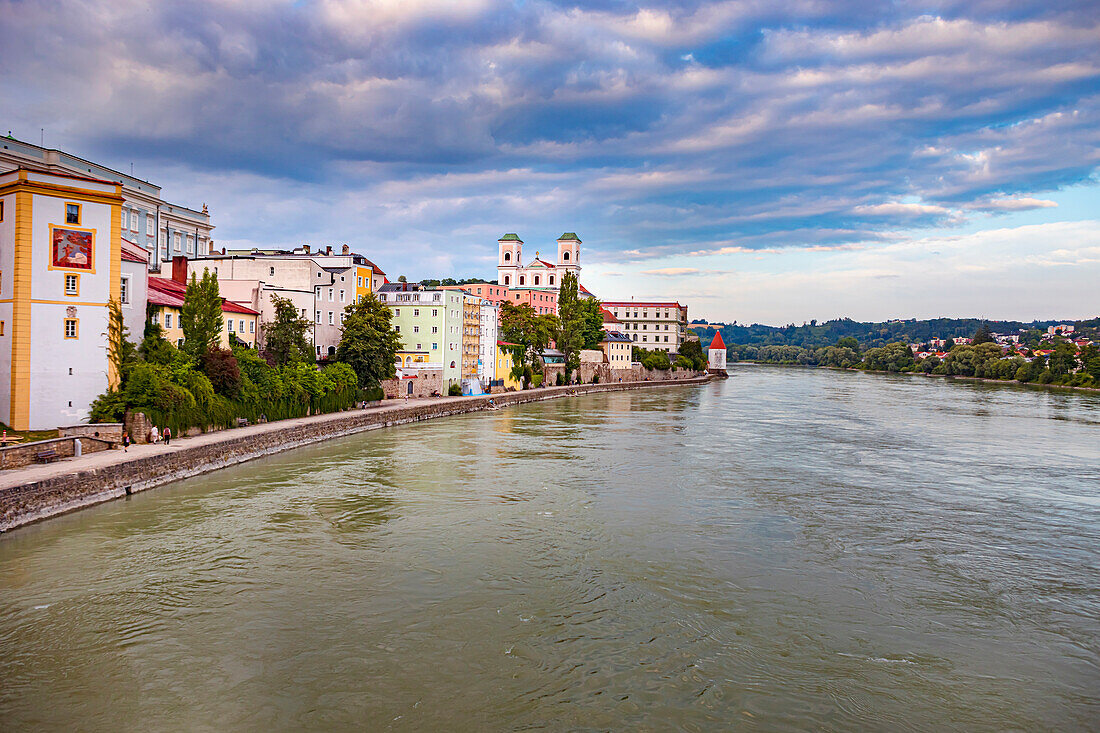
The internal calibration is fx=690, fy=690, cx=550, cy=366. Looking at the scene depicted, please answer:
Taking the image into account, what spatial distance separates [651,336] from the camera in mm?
109312

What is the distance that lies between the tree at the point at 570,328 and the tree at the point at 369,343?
28.8 metres

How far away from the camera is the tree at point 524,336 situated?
2239 inches

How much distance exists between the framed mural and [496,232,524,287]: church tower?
75.9 meters

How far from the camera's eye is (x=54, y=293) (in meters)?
20.6

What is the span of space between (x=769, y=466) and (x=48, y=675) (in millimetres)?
20915

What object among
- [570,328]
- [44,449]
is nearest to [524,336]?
[570,328]

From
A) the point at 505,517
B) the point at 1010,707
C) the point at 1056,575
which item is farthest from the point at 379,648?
the point at 1056,575

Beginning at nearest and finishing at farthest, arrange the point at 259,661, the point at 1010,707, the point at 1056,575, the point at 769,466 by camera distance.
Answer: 1. the point at 1010,707
2. the point at 259,661
3. the point at 1056,575
4. the point at 769,466

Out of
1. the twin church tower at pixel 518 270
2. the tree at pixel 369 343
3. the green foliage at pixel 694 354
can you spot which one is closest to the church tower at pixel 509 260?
the twin church tower at pixel 518 270

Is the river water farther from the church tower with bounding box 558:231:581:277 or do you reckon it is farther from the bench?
the church tower with bounding box 558:231:581:277

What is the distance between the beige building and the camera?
108688mm

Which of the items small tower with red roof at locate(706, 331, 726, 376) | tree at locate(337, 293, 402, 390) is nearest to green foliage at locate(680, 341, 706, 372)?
small tower with red roof at locate(706, 331, 726, 376)

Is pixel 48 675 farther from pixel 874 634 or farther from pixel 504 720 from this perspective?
pixel 874 634

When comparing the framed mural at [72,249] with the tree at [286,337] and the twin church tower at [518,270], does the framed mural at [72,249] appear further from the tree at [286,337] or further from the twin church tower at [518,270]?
the twin church tower at [518,270]
